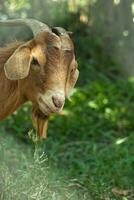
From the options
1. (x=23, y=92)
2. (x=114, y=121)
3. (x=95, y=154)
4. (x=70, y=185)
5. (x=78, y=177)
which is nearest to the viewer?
(x=23, y=92)

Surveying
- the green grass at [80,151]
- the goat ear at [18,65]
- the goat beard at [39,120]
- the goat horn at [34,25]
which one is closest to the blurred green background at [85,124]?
the green grass at [80,151]

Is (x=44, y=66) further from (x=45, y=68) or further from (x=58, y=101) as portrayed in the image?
(x=58, y=101)

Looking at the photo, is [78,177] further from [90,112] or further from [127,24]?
[127,24]

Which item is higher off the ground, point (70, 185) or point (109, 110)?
point (70, 185)

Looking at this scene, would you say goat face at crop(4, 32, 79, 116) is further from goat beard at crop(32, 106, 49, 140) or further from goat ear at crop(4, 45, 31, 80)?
goat beard at crop(32, 106, 49, 140)

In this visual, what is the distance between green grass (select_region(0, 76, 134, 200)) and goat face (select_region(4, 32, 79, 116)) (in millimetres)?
517

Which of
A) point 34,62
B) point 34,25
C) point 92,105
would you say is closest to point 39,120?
point 34,62

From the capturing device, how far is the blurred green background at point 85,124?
643 cm

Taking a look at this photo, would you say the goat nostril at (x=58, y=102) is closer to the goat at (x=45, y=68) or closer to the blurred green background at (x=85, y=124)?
the goat at (x=45, y=68)

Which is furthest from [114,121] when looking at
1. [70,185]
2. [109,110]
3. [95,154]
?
[70,185]

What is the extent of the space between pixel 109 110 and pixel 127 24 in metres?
2.13

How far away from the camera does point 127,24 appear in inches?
447

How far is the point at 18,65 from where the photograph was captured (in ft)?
18.7

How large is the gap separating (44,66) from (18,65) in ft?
0.69
